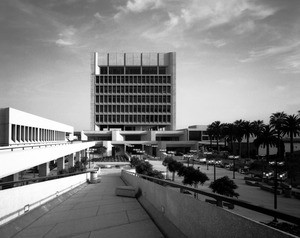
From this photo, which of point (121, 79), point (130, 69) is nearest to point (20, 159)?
point (121, 79)

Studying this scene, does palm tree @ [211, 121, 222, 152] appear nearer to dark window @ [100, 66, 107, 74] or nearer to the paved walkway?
dark window @ [100, 66, 107, 74]

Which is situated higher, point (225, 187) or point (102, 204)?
point (102, 204)

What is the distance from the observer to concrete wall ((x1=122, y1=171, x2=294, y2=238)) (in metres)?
3.19

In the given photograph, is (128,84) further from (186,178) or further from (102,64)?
(186,178)

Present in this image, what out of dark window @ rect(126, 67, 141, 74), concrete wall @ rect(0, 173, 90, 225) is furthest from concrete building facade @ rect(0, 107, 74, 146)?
dark window @ rect(126, 67, 141, 74)

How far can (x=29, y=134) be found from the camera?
47.3 m

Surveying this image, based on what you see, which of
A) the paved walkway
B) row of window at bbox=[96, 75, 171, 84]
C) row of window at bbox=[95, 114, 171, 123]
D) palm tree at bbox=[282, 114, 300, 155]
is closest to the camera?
the paved walkway

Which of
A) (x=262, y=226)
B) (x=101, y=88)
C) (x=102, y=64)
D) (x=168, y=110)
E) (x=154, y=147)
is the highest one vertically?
(x=102, y=64)

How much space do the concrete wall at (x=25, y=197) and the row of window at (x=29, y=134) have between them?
31.6 m

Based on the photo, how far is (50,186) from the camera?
11.1 metres

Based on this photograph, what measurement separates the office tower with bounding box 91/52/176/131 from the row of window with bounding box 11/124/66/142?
47.6 m

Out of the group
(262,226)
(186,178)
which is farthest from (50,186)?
(186,178)

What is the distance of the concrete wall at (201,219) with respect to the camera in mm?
3195

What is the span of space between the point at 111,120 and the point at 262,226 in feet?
368
